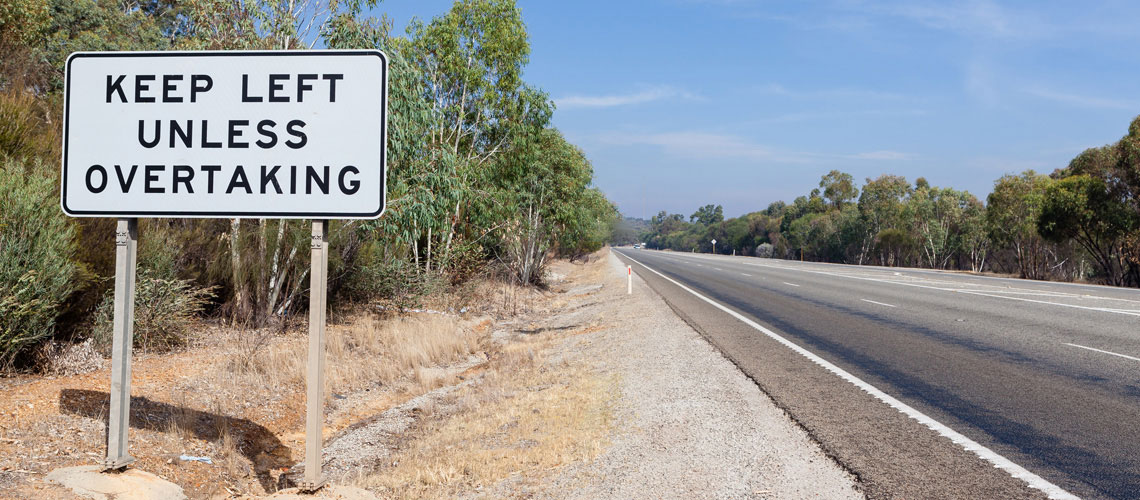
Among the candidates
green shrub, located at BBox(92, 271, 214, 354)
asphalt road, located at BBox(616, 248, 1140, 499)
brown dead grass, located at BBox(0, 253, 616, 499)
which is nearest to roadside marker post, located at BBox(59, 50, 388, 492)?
brown dead grass, located at BBox(0, 253, 616, 499)

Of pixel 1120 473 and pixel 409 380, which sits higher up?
pixel 1120 473

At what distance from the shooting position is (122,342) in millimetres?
3896

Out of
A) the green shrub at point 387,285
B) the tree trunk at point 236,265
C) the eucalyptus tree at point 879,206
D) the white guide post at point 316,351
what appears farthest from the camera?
the eucalyptus tree at point 879,206

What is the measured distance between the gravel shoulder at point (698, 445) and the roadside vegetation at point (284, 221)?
17.5 feet

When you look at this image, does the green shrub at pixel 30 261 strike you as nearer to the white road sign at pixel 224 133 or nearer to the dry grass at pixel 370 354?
the dry grass at pixel 370 354

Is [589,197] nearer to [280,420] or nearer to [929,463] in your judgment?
[280,420]

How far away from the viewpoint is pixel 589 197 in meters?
30.6

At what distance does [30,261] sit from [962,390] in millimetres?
9187

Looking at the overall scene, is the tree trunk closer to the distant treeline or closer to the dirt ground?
the dirt ground

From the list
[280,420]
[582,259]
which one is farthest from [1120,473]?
[582,259]

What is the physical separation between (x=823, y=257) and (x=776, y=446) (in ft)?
296

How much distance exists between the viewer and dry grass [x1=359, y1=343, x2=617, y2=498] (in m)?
4.82

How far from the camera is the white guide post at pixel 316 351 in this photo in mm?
3748

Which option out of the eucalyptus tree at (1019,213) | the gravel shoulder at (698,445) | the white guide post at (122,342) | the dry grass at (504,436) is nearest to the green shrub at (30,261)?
the white guide post at (122,342)
